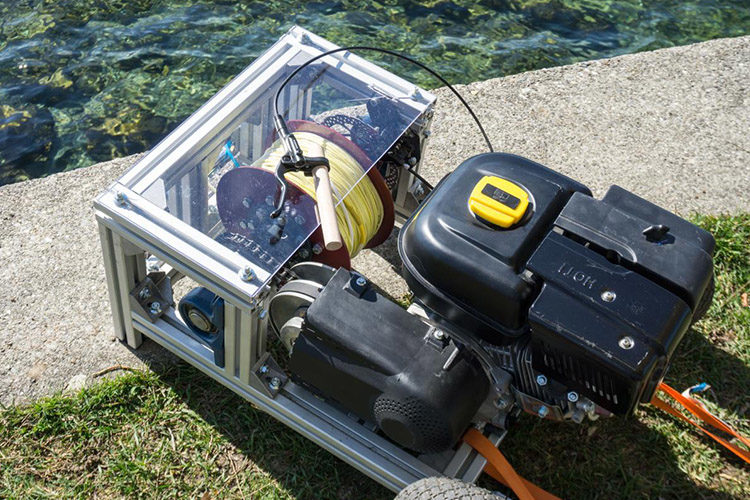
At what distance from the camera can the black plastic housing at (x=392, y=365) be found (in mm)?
2369

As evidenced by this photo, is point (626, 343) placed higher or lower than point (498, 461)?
higher

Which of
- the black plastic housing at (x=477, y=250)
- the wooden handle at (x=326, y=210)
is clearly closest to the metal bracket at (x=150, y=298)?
the wooden handle at (x=326, y=210)

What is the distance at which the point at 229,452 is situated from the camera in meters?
2.93

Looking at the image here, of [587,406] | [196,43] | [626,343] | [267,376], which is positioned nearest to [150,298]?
[267,376]

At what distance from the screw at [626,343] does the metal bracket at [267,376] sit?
113 centimetres

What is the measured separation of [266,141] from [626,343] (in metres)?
1.34

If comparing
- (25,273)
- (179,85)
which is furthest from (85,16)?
(25,273)

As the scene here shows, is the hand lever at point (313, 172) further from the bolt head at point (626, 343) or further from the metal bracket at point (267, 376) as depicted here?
the bolt head at point (626, 343)

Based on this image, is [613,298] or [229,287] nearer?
[613,298]

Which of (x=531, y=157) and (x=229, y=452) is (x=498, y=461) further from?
(x=531, y=157)

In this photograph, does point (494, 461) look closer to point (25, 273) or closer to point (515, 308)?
point (515, 308)

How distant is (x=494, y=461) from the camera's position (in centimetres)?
262

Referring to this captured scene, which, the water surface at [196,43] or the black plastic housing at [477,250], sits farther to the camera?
the water surface at [196,43]

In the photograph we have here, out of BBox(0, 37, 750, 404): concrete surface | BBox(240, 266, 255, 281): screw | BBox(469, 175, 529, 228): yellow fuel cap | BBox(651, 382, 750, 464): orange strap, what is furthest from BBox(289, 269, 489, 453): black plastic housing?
BBox(0, 37, 750, 404): concrete surface
